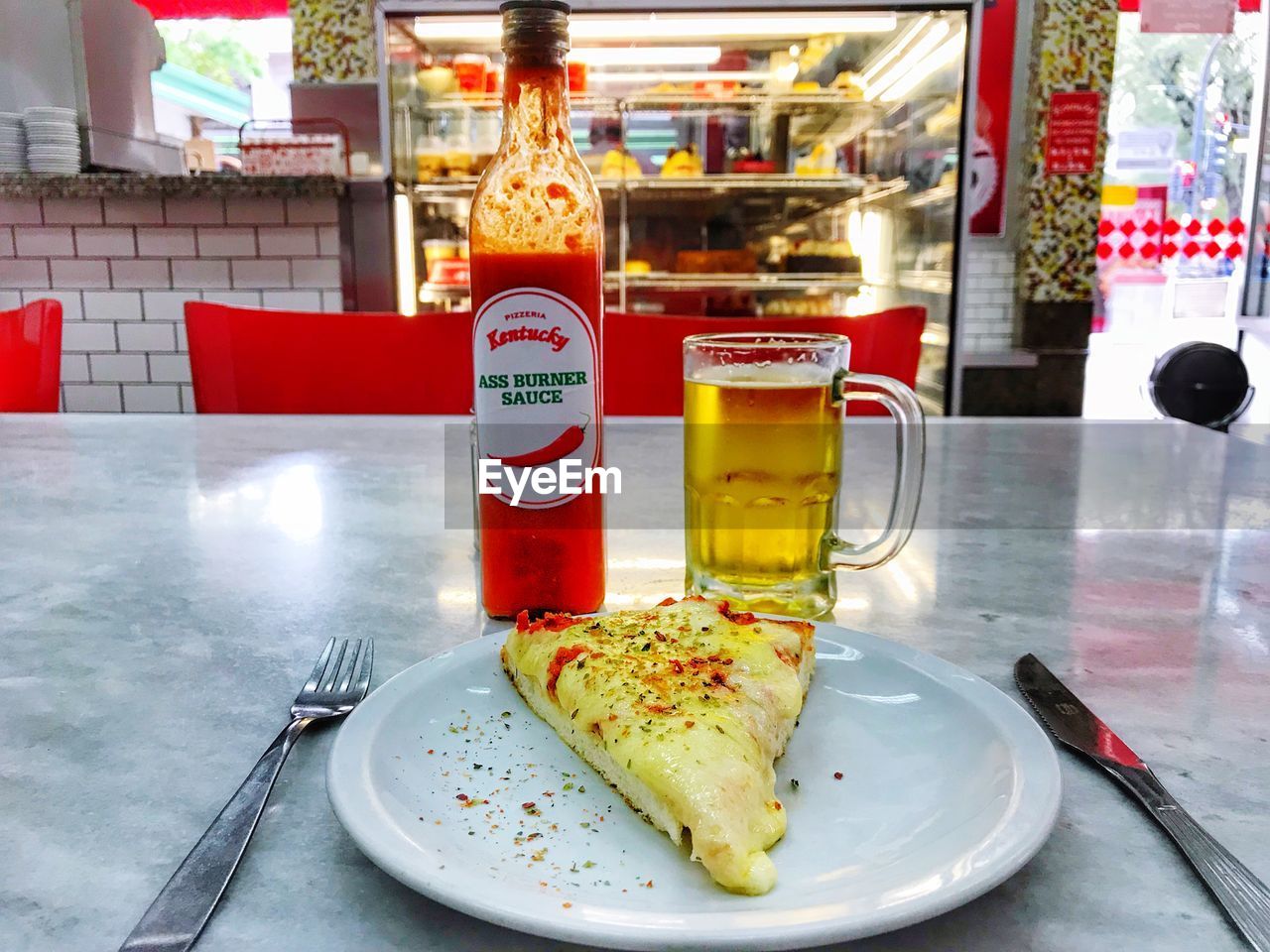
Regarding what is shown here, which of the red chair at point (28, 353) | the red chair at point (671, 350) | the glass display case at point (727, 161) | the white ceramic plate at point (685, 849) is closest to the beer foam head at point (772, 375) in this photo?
the white ceramic plate at point (685, 849)

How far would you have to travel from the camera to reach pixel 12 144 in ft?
10.7

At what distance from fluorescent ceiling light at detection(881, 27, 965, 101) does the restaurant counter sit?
6.13 feet

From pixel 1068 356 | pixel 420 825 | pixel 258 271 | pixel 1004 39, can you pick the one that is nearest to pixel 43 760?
pixel 420 825

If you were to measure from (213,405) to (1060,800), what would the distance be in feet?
5.98

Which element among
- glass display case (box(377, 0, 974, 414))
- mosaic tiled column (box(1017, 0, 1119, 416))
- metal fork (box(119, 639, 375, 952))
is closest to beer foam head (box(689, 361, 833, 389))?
metal fork (box(119, 639, 375, 952))

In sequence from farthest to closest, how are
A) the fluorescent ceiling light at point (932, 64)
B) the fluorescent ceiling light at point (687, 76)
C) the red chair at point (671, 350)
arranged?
the fluorescent ceiling light at point (687, 76)
the fluorescent ceiling light at point (932, 64)
the red chair at point (671, 350)

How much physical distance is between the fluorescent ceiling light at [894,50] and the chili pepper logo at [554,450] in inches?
122

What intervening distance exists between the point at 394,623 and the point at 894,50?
3.26 m

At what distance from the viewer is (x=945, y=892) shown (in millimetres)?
330

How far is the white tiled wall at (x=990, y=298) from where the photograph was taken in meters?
5.06

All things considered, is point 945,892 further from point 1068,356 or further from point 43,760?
point 1068,356

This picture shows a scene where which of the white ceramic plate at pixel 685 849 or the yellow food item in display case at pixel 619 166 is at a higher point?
the yellow food item in display case at pixel 619 166

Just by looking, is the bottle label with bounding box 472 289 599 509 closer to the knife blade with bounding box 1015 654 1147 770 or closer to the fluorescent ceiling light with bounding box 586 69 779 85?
the knife blade with bounding box 1015 654 1147 770

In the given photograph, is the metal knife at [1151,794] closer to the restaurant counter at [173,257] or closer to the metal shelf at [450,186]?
the metal shelf at [450,186]
